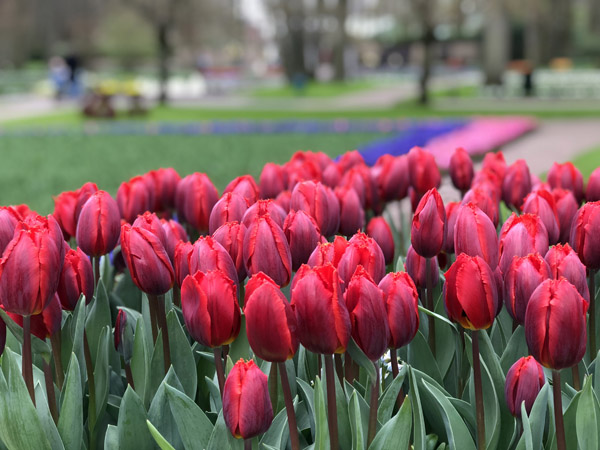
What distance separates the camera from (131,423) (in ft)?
5.94

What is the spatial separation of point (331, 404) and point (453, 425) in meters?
0.27

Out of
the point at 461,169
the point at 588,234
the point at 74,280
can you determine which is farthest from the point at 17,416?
the point at 461,169

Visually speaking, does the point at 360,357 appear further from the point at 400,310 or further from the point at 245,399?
the point at 245,399

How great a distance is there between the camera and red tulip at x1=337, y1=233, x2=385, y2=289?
1.73m

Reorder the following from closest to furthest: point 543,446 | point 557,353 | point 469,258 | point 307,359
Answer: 1. point 557,353
2. point 469,258
3. point 543,446
4. point 307,359

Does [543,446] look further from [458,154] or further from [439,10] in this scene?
[439,10]

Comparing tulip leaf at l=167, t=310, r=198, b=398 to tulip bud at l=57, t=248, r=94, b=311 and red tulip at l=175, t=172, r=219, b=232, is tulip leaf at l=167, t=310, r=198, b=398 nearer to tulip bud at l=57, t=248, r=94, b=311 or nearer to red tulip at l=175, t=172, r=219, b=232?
tulip bud at l=57, t=248, r=94, b=311

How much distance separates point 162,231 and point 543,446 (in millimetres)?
988

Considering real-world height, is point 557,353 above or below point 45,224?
below

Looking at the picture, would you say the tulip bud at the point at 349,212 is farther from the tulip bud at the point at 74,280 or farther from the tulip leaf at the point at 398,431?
the tulip leaf at the point at 398,431

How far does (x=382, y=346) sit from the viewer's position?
1.59m

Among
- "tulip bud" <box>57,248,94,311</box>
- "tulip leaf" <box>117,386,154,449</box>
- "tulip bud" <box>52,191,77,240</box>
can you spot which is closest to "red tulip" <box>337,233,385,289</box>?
"tulip leaf" <box>117,386,154,449</box>

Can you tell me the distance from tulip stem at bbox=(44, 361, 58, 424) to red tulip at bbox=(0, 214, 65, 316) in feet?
0.63

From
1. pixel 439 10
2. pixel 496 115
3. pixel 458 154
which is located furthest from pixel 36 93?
pixel 458 154
